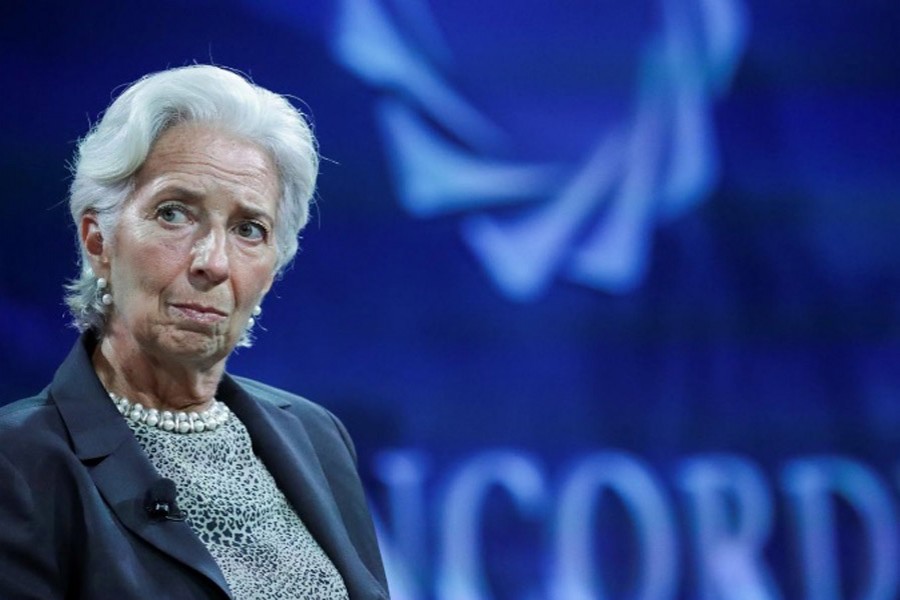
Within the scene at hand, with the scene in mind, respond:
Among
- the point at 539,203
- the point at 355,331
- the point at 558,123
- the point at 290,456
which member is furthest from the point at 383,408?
the point at 290,456

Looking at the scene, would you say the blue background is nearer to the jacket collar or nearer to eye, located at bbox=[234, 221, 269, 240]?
the jacket collar

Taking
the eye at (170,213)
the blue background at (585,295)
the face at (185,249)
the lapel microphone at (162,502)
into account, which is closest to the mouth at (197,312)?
the face at (185,249)

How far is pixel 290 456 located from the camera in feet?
6.27

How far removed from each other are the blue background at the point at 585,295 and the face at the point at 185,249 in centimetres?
125

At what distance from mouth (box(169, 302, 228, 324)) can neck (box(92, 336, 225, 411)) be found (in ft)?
0.25

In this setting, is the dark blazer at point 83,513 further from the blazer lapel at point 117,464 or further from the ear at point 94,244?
the ear at point 94,244

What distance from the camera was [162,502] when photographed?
159 cm

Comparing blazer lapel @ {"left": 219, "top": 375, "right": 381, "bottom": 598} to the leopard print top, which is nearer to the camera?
the leopard print top

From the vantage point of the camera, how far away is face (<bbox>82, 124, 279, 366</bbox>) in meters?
1.69

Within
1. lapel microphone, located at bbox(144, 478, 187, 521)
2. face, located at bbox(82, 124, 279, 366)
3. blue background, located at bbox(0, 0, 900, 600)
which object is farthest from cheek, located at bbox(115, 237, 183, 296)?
blue background, located at bbox(0, 0, 900, 600)

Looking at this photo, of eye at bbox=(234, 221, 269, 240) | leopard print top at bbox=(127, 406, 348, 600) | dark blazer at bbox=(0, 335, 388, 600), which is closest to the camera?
dark blazer at bbox=(0, 335, 388, 600)

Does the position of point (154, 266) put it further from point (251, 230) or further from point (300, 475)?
A: point (300, 475)

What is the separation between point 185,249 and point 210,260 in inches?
1.5

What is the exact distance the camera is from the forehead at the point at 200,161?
5.61 feet
